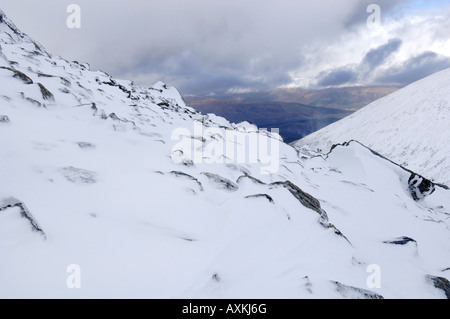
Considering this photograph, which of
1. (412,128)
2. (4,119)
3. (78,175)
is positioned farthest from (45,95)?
(412,128)

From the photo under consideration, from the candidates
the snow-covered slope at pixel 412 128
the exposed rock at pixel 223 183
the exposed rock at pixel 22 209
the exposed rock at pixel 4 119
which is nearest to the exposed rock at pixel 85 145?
the exposed rock at pixel 4 119

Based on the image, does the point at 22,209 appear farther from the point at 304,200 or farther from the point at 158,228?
the point at 304,200

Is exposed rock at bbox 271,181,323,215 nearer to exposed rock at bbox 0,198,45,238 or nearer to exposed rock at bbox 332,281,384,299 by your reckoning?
exposed rock at bbox 332,281,384,299

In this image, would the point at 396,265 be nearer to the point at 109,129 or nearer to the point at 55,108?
the point at 109,129

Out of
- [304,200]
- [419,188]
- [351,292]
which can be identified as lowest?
[351,292]

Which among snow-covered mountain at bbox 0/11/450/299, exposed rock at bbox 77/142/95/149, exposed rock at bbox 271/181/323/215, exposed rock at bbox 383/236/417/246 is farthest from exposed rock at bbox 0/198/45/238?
exposed rock at bbox 383/236/417/246

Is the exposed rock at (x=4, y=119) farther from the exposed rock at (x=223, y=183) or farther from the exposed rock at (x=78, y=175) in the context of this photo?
the exposed rock at (x=223, y=183)
